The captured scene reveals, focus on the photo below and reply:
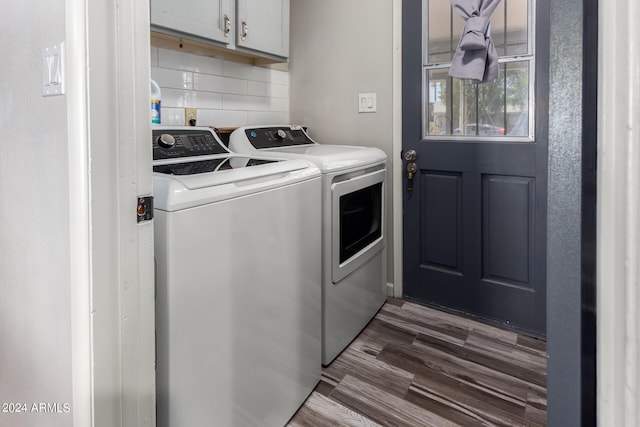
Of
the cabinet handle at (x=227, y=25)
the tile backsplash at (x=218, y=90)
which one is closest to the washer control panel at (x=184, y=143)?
the tile backsplash at (x=218, y=90)

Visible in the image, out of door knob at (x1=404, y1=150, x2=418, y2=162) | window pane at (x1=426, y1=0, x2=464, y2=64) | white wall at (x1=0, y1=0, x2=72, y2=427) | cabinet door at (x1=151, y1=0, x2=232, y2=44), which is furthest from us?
door knob at (x1=404, y1=150, x2=418, y2=162)

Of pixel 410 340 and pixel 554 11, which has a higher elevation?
pixel 554 11

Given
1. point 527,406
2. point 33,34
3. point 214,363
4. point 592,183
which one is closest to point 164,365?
point 214,363

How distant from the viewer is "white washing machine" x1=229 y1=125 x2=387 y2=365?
1.74 m

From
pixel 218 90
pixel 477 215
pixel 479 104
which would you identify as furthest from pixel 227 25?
pixel 477 215

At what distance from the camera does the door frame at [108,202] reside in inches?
29.9

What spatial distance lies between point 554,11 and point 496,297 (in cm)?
200

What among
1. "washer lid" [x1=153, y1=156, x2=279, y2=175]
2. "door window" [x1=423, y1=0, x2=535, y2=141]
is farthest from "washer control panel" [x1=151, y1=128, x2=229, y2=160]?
"door window" [x1=423, y1=0, x2=535, y2=141]

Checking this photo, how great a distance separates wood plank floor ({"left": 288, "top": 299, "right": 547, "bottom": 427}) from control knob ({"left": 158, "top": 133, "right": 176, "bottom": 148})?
115cm

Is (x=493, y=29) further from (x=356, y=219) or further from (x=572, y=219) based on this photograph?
(x=572, y=219)

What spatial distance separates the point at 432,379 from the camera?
5.72 ft

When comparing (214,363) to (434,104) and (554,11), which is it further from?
(434,104)

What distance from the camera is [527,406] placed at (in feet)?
5.15

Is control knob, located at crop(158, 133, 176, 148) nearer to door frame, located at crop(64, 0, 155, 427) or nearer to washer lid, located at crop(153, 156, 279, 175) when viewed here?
washer lid, located at crop(153, 156, 279, 175)
